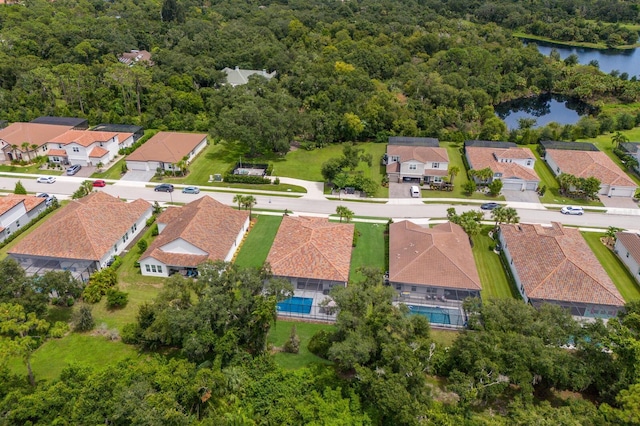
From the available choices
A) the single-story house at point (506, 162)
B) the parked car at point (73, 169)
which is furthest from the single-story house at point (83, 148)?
the single-story house at point (506, 162)

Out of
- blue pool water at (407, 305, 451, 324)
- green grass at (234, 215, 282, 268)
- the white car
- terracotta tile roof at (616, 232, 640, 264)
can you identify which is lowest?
the white car

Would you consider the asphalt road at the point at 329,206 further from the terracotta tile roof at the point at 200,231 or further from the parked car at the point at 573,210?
the terracotta tile roof at the point at 200,231

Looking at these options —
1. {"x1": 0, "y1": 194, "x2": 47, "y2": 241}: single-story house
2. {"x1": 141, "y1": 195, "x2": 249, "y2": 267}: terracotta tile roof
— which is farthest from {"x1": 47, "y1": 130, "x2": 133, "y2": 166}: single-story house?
{"x1": 141, "y1": 195, "x2": 249, "y2": 267}: terracotta tile roof

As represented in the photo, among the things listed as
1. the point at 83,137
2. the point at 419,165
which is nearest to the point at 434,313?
→ the point at 419,165

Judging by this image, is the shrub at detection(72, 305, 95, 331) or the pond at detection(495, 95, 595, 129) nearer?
the shrub at detection(72, 305, 95, 331)

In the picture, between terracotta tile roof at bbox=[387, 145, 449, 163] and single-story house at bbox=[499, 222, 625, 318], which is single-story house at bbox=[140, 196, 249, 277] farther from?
single-story house at bbox=[499, 222, 625, 318]

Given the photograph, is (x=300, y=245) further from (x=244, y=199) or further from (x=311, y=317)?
(x=244, y=199)

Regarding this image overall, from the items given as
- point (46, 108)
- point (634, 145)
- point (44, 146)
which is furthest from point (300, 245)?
point (46, 108)
